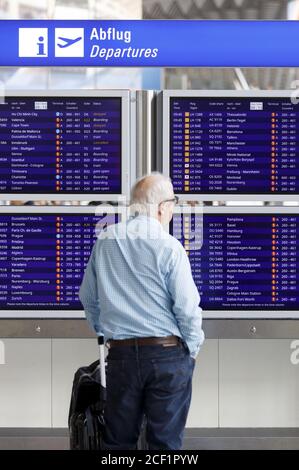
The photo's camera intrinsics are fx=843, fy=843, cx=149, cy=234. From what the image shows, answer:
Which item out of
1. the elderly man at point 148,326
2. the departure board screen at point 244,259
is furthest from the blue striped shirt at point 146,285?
the departure board screen at point 244,259

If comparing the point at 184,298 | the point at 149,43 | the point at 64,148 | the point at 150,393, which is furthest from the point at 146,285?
the point at 149,43

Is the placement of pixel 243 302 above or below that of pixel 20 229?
below

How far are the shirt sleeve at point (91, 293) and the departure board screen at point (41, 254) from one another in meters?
0.81

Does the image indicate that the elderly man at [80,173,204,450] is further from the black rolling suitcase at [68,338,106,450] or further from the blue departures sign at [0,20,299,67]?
the blue departures sign at [0,20,299,67]

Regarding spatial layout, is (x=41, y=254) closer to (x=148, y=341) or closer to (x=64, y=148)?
(x=64, y=148)

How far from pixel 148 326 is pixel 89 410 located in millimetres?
575

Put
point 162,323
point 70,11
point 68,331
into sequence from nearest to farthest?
point 162,323
point 68,331
point 70,11

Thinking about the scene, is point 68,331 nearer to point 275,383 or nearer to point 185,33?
point 275,383

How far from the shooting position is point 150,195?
379 centimetres

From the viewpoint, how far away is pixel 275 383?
5129 millimetres

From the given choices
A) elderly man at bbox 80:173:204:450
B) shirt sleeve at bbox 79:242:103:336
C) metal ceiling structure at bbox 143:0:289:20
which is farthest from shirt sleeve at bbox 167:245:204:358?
metal ceiling structure at bbox 143:0:289:20

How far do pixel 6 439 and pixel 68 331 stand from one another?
83 cm

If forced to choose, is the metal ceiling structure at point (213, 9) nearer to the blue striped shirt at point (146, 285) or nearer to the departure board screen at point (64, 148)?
the departure board screen at point (64, 148)
